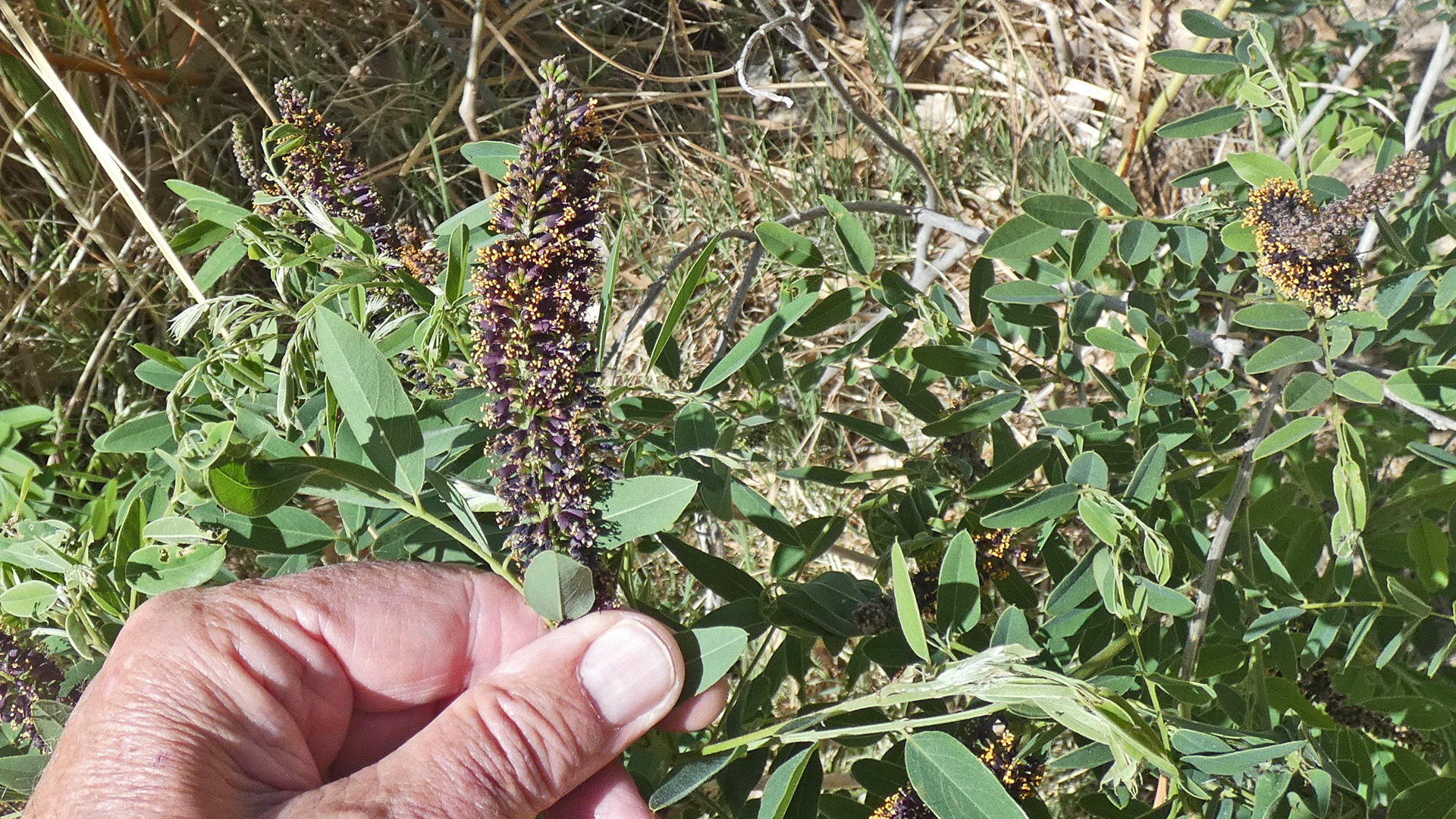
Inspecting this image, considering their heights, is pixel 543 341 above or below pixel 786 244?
above

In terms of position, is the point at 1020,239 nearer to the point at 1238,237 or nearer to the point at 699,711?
the point at 1238,237

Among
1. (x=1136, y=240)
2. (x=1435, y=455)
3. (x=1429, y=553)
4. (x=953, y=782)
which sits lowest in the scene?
(x=1429, y=553)

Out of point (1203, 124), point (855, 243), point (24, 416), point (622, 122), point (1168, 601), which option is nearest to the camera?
point (1168, 601)

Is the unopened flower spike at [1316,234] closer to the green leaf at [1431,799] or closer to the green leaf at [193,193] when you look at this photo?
the green leaf at [1431,799]

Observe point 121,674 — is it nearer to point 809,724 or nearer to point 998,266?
point 809,724

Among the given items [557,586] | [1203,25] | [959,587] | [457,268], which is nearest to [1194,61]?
[1203,25]

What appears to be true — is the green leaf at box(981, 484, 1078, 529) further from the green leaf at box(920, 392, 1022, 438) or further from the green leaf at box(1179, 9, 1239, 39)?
the green leaf at box(1179, 9, 1239, 39)

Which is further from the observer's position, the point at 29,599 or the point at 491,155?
the point at 491,155

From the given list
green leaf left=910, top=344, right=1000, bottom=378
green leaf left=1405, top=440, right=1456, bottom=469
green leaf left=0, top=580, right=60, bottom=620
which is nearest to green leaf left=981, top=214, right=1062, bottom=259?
green leaf left=910, top=344, right=1000, bottom=378
